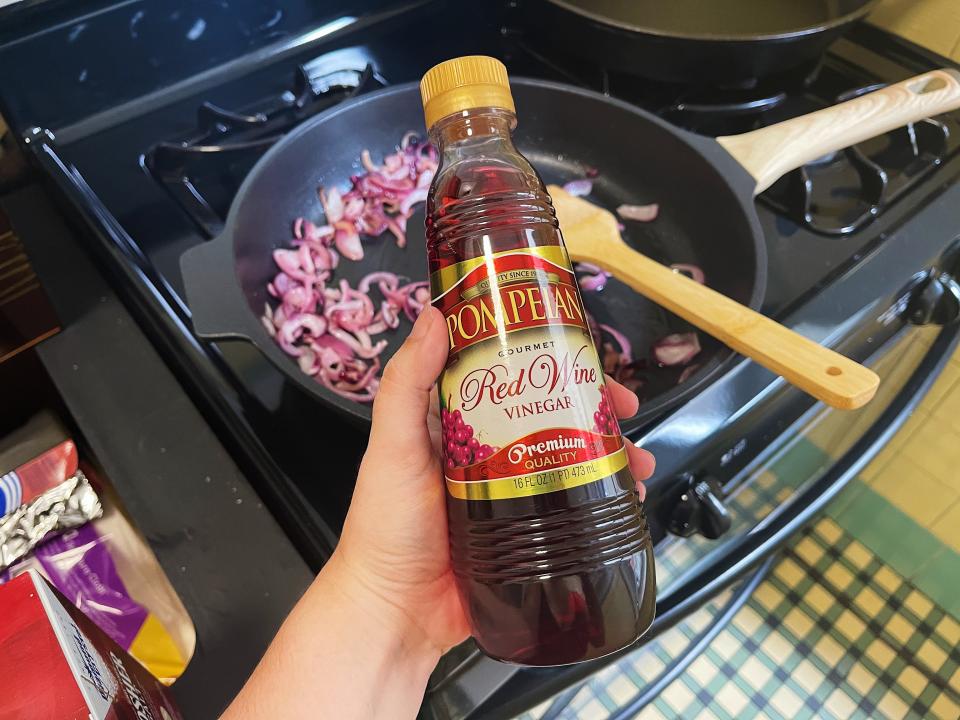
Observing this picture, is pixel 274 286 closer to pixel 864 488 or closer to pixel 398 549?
pixel 398 549

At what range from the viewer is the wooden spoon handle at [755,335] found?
0.50 meters

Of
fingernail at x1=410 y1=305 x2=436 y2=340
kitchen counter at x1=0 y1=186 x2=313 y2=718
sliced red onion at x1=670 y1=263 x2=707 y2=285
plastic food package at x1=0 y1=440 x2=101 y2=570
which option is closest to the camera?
fingernail at x1=410 y1=305 x2=436 y2=340

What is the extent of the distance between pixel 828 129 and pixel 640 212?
22 centimetres

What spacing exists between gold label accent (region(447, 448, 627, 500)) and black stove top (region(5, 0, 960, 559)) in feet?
0.68

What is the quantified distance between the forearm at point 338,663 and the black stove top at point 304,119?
0.28 ft

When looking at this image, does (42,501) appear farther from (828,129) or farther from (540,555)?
(828,129)

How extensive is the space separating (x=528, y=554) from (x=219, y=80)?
0.81 meters

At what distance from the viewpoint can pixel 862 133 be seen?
75cm

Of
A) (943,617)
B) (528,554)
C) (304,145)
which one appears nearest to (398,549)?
(528,554)

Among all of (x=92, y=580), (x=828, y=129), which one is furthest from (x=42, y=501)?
(x=828, y=129)

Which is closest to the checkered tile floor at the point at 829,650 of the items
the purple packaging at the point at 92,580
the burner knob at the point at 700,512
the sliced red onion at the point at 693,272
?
the burner knob at the point at 700,512

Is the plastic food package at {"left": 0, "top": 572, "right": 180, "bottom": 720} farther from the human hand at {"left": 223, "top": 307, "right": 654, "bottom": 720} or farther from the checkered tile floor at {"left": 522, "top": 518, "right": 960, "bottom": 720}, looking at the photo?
the checkered tile floor at {"left": 522, "top": 518, "right": 960, "bottom": 720}

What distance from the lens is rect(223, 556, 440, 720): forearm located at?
0.46 meters

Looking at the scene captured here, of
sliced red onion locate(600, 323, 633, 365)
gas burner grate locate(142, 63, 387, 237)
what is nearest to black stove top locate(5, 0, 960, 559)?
gas burner grate locate(142, 63, 387, 237)
